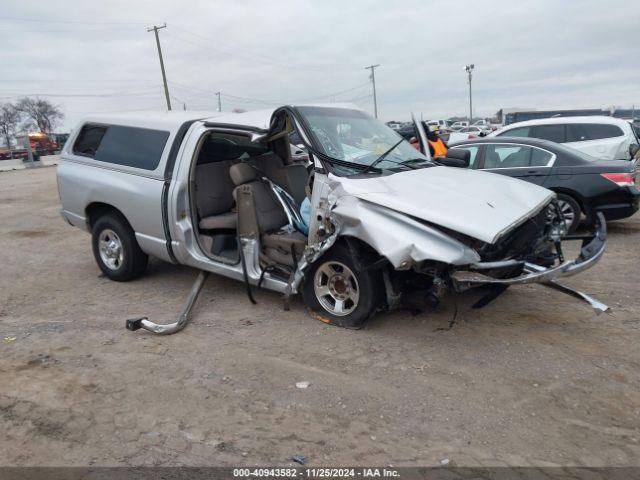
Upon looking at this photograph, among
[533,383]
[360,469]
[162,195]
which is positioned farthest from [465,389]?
[162,195]

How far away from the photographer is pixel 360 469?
281 centimetres

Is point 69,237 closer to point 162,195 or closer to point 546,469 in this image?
point 162,195

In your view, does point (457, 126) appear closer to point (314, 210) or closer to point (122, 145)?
point (122, 145)

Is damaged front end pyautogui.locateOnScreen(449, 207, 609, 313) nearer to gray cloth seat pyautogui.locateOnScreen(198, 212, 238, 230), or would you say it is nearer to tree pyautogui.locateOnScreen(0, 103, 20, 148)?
gray cloth seat pyautogui.locateOnScreen(198, 212, 238, 230)

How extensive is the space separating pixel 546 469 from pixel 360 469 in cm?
98

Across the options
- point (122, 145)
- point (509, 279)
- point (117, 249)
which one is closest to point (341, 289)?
point (509, 279)

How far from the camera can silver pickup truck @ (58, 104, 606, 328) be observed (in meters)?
3.95

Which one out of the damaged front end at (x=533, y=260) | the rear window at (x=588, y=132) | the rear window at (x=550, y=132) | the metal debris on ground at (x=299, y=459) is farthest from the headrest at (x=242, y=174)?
the rear window at (x=588, y=132)

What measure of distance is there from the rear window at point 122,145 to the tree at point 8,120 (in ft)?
200

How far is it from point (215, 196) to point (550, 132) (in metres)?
8.31

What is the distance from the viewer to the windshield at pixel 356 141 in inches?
186

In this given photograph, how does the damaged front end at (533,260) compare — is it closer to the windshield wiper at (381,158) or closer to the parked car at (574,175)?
the windshield wiper at (381,158)

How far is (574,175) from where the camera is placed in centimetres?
759

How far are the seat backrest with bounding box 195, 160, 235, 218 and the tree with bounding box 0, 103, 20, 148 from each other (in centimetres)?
6214
